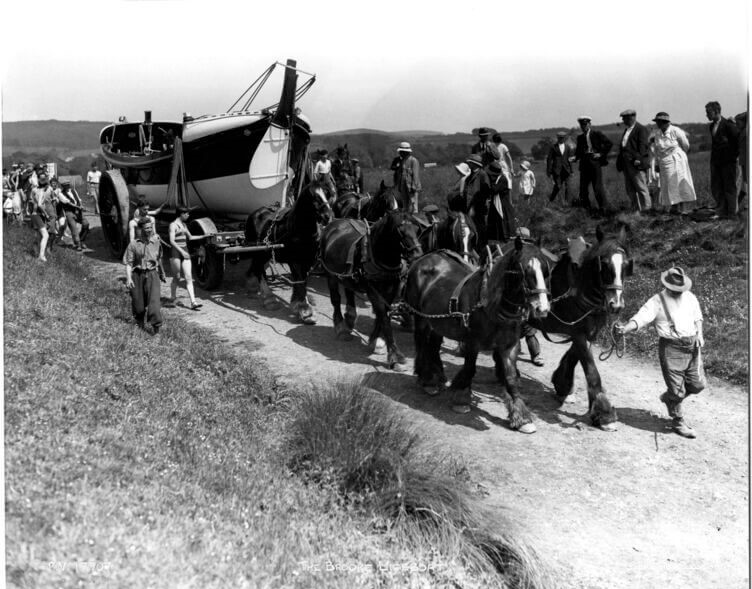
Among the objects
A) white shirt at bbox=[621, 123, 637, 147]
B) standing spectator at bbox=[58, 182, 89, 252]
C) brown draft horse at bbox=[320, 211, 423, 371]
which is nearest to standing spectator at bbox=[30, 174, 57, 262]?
standing spectator at bbox=[58, 182, 89, 252]

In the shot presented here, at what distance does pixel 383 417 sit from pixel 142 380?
2.56 m

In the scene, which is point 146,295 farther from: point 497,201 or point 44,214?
point 44,214

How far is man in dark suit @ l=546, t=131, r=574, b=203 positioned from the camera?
15648mm

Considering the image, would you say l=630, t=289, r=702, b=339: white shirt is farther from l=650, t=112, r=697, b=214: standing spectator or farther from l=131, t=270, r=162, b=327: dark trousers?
l=650, t=112, r=697, b=214: standing spectator

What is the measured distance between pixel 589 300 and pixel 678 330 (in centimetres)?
89

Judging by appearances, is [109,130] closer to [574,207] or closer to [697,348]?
[574,207]

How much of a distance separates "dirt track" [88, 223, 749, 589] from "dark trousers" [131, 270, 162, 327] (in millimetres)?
1123

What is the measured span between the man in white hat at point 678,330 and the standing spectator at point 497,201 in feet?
12.9

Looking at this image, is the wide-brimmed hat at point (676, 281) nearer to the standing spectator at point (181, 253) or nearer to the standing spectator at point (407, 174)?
the standing spectator at point (407, 174)

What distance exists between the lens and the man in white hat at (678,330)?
A: 689cm

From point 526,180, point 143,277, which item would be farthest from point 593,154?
point 143,277

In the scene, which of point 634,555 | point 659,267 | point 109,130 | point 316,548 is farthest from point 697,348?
point 109,130

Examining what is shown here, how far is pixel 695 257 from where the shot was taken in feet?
38.5

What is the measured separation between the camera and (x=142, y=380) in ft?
23.2
